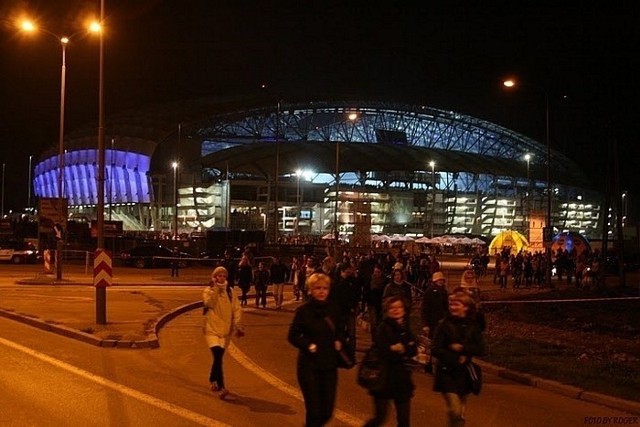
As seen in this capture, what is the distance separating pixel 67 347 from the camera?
12891 mm

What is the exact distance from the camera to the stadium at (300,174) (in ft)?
303

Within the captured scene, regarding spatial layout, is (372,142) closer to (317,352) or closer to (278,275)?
(278,275)

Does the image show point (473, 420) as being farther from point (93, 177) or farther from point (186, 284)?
point (93, 177)

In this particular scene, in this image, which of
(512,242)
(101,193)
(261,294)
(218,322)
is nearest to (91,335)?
(101,193)

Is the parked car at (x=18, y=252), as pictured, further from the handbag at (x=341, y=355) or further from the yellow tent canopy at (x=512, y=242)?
the handbag at (x=341, y=355)

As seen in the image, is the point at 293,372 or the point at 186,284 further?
the point at 186,284

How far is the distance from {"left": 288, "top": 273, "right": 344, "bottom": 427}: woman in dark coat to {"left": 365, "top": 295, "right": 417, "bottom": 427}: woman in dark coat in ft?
1.26

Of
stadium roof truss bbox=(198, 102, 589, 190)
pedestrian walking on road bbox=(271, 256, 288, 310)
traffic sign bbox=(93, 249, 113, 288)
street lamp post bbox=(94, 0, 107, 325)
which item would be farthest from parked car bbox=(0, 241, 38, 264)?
stadium roof truss bbox=(198, 102, 589, 190)

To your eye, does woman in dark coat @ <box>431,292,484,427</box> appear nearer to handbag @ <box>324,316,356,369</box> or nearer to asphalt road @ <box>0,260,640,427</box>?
handbag @ <box>324,316,356,369</box>

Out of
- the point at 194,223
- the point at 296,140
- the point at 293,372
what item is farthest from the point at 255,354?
the point at 296,140

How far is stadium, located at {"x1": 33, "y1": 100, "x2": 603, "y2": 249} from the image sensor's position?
9225 centimetres

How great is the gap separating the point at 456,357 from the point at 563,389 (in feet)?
14.6

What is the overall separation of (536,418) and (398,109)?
111467mm

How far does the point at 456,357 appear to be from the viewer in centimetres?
623
